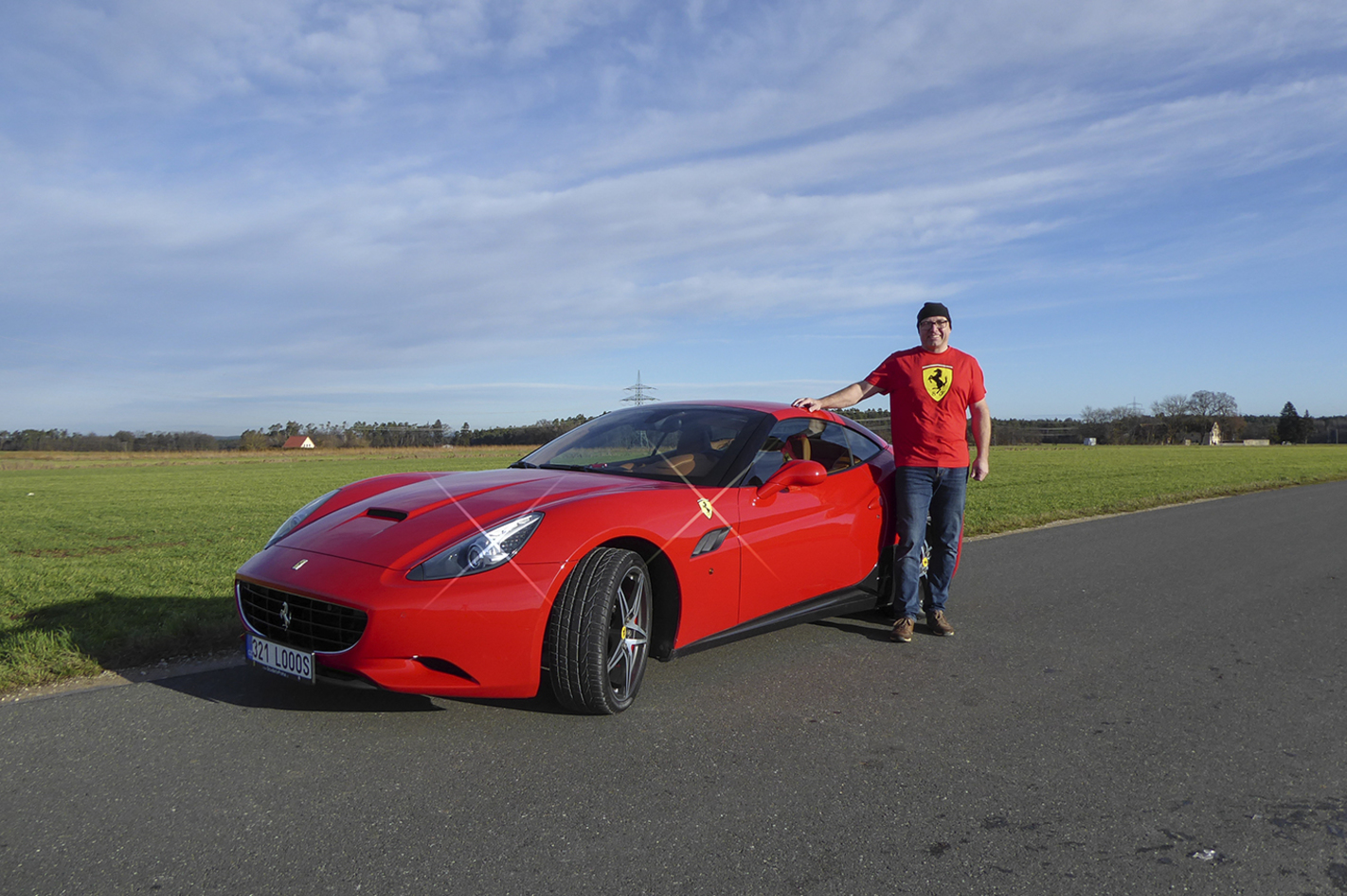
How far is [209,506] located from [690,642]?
15033mm

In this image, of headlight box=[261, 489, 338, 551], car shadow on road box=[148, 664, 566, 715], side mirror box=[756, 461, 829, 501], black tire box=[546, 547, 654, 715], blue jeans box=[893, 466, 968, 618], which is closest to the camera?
black tire box=[546, 547, 654, 715]

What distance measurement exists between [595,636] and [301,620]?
3.61 feet

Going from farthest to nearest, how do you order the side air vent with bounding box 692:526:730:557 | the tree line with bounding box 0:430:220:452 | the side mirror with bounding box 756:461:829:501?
the tree line with bounding box 0:430:220:452 → the side mirror with bounding box 756:461:829:501 → the side air vent with bounding box 692:526:730:557

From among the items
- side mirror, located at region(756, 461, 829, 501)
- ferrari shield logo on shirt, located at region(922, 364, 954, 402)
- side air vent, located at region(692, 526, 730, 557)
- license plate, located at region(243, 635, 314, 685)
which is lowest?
license plate, located at region(243, 635, 314, 685)

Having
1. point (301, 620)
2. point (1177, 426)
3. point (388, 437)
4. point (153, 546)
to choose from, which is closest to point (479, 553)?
point (301, 620)

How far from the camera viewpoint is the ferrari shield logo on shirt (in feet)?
16.1

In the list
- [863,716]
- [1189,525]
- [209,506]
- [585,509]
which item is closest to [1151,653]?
[863,716]

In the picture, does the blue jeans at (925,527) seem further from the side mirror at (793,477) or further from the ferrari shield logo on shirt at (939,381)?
the side mirror at (793,477)

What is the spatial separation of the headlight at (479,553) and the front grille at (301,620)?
0.28m

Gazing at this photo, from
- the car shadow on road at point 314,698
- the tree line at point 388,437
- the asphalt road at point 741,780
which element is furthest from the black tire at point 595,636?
the tree line at point 388,437

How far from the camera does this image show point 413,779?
2762 millimetres

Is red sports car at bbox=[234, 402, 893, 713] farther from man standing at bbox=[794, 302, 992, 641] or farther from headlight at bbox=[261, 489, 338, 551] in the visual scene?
man standing at bbox=[794, 302, 992, 641]

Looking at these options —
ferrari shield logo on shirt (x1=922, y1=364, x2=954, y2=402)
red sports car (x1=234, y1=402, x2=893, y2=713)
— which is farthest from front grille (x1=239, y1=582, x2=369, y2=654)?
ferrari shield logo on shirt (x1=922, y1=364, x2=954, y2=402)

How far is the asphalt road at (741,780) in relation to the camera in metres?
2.21
